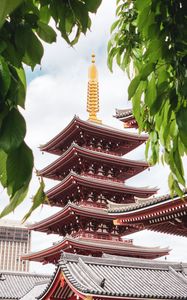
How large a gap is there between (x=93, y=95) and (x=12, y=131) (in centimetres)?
2787

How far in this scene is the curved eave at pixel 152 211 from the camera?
33.9 ft

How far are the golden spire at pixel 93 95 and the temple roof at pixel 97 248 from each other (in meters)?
7.21

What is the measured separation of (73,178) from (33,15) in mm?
19976

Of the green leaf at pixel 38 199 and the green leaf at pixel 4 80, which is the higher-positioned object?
the green leaf at pixel 4 80

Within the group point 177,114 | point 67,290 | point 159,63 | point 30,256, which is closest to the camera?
point 177,114

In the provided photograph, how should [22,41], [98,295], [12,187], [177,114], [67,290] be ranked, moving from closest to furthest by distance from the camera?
[12,187] → [22,41] → [177,114] → [98,295] → [67,290]

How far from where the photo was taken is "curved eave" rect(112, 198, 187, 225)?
33.9ft

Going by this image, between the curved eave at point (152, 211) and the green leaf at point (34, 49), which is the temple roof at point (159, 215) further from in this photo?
the green leaf at point (34, 49)

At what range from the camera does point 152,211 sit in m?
11.1

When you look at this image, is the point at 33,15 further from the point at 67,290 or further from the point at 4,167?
the point at 67,290

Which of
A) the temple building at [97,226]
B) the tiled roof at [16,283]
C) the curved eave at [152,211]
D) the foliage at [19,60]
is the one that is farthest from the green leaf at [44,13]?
the tiled roof at [16,283]

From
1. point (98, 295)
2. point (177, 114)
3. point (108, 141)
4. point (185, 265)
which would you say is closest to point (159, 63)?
point (177, 114)

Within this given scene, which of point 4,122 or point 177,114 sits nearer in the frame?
point 4,122

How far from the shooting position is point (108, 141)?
78.6ft
